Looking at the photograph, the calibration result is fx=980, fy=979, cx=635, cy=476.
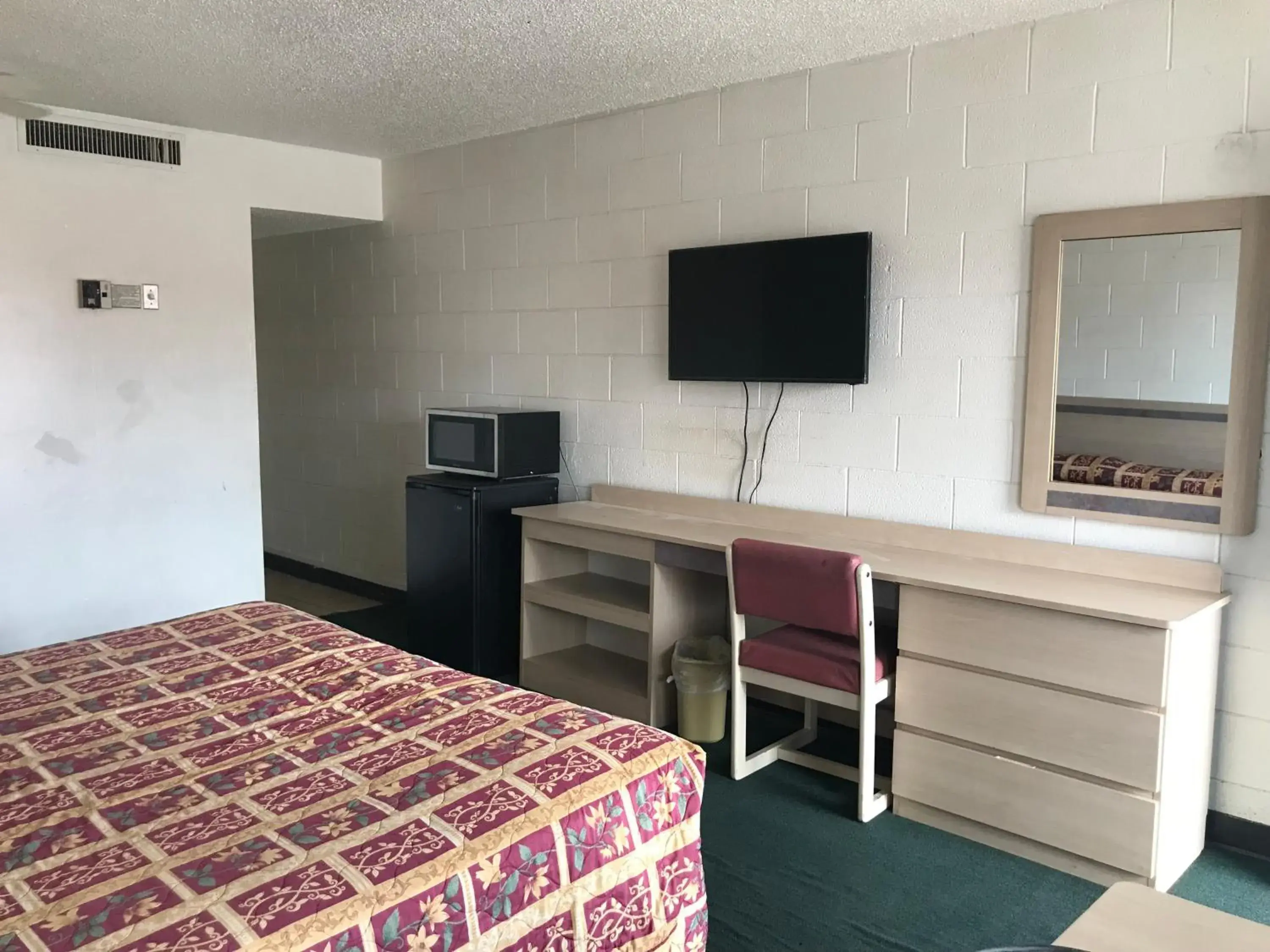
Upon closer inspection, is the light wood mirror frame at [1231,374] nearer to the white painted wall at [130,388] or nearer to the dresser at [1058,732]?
the dresser at [1058,732]

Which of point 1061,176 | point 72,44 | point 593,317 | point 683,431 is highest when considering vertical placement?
point 72,44

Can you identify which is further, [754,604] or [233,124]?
[233,124]

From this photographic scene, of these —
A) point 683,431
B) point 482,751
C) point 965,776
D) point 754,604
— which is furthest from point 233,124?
point 965,776

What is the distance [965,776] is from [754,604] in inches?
31.9

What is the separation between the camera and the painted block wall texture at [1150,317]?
2.81 meters

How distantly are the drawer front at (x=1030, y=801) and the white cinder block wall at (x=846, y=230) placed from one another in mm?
541

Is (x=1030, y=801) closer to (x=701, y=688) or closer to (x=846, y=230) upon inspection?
(x=701, y=688)

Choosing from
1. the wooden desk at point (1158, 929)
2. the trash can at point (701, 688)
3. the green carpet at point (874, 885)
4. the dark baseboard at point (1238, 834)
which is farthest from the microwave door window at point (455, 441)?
the wooden desk at point (1158, 929)

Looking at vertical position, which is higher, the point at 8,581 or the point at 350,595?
the point at 8,581

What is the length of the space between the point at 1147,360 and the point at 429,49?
2.61 metres

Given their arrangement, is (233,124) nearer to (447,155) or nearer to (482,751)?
(447,155)

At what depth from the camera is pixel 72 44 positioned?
343cm

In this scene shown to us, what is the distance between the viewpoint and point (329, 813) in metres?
1.73

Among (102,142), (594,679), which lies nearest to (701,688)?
(594,679)
